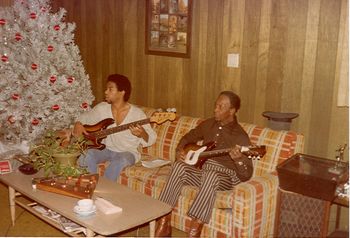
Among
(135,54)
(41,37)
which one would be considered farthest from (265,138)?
(41,37)

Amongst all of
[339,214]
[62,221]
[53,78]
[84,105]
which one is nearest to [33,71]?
[53,78]

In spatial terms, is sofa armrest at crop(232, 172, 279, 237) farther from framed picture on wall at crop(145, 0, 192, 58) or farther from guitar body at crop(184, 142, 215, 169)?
framed picture on wall at crop(145, 0, 192, 58)

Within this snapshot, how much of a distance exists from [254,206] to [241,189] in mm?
155

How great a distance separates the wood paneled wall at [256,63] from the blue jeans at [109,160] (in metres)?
0.83

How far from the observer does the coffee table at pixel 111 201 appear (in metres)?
2.52

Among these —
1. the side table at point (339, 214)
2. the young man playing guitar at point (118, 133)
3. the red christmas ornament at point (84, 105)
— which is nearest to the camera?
the side table at point (339, 214)

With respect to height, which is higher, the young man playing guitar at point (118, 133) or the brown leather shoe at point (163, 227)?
the young man playing guitar at point (118, 133)

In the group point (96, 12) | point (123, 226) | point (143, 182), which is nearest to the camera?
point (123, 226)

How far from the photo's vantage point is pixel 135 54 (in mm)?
4664

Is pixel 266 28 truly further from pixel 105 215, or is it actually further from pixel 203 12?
pixel 105 215

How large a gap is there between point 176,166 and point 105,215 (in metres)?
0.83

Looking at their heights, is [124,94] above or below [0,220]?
above

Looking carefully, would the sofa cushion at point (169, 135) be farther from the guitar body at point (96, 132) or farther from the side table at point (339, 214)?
the side table at point (339, 214)

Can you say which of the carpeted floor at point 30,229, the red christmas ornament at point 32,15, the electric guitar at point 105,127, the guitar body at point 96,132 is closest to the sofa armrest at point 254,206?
the carpeted floor at point 30,229
